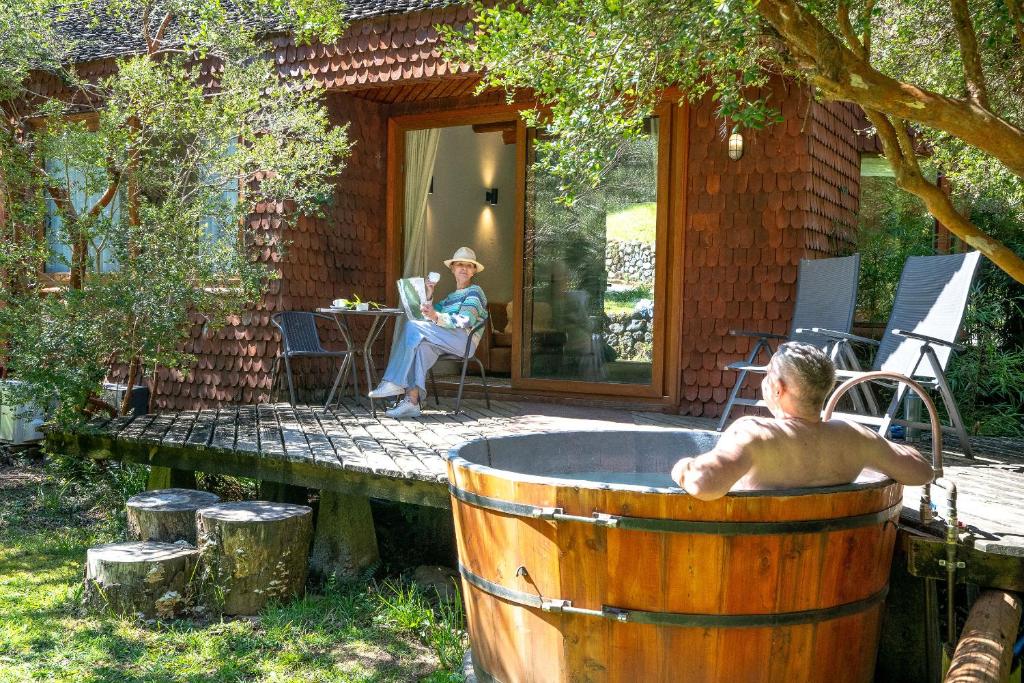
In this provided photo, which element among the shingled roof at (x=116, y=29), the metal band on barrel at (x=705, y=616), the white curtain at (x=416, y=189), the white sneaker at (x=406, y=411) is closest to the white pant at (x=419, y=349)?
the white sneaker at (x=406, y=411)

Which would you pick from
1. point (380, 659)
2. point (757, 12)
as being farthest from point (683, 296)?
point (380, 659)

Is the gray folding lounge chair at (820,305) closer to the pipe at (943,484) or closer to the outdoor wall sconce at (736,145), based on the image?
the outdoor wall sconce at (736,145)

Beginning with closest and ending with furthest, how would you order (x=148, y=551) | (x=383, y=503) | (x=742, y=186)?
(x=148, y=551) → (x=383, y=503) → (x=742, y=186)

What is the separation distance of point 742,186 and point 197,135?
3.48m

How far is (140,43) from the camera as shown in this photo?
7.59m

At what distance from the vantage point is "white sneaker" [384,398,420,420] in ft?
19.3

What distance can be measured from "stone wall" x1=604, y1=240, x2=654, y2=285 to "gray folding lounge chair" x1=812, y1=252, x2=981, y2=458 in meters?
1.96

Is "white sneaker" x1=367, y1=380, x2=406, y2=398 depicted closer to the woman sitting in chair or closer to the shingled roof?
the woman sitting in chair

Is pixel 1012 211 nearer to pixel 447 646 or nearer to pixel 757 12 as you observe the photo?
pixel 757 12

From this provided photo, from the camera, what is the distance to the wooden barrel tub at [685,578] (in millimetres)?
2236

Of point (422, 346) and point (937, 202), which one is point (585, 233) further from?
point (937, 202)

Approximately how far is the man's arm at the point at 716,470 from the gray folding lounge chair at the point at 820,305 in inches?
106

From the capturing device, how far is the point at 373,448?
15.1ft

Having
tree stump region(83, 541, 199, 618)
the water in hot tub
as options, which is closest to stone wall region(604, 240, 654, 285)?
A: the water in hot tub
